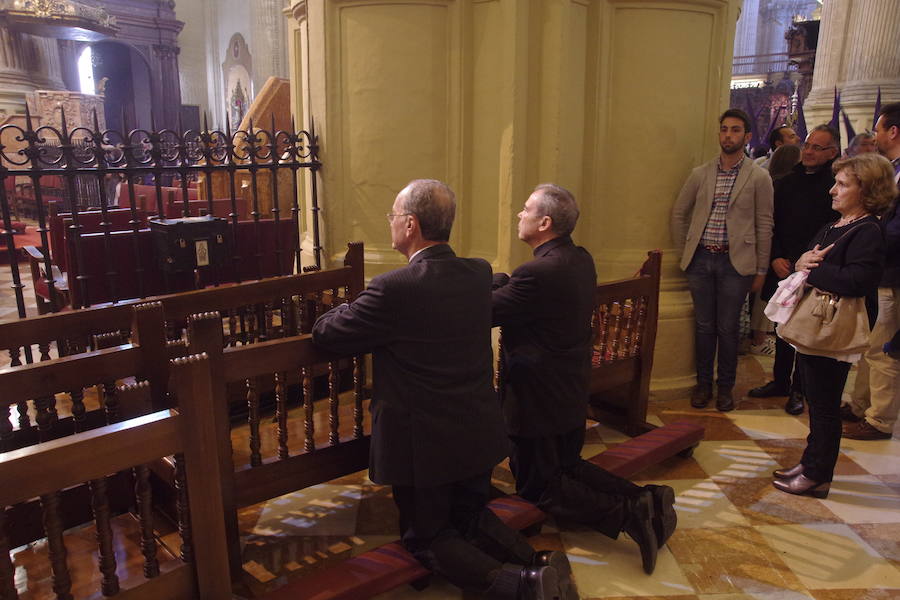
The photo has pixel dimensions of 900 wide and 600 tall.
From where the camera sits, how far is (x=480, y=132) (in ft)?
13.0

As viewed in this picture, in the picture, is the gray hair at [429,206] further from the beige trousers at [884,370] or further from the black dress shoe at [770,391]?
the black dress shoe at [770,391]

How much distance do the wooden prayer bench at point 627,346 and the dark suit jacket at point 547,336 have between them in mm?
573

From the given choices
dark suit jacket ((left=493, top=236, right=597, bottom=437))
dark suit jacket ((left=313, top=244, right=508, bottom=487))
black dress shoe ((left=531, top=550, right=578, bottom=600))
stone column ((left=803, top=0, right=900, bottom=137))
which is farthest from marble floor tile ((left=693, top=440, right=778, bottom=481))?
stone column ((left=803, top=0, right=900, bottom=137))

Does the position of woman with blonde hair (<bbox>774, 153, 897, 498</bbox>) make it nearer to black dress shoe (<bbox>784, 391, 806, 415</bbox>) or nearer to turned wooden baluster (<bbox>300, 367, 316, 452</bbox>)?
black dress shoe (<bbox>784, 391, 806, 415</bbox>)

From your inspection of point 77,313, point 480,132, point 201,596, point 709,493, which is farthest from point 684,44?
point 201,596

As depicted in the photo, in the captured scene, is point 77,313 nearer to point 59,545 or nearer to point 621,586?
point 59,545

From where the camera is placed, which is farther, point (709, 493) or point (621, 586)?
point (709, 493)

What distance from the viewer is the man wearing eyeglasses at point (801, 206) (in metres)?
3.79

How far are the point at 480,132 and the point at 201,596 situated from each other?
2.91 metres

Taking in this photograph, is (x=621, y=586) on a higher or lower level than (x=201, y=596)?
lower

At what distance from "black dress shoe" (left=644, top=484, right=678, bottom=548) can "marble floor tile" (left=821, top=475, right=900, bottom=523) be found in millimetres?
879

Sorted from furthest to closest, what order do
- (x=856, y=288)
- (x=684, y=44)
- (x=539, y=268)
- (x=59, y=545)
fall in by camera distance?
(x=684, y=44) → (x=856, y=288) → (x=539, y=268) → (x=59, y=545)

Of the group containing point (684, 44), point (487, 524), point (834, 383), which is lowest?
point (487, 524)

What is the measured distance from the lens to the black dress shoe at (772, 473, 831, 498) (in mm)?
2965
